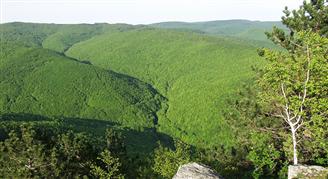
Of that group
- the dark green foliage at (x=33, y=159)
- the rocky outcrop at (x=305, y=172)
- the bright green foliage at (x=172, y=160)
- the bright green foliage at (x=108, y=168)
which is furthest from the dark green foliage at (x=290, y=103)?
the dark green foliage at (x=33, y=159)

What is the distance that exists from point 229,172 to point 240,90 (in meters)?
6.89

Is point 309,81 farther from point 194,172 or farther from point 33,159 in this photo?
point 33,159

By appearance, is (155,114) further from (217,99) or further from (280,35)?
(280,35)

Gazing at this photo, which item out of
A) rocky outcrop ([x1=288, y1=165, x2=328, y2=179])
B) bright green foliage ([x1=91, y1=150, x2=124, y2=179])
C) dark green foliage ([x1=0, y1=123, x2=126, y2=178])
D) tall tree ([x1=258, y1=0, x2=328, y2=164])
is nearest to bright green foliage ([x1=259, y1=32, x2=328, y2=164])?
tall tree ([x1=258, y1=0, x2=328, y2=164])

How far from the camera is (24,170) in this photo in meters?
25.9

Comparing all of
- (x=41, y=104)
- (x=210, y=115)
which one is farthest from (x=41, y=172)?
(x=41, y=104)

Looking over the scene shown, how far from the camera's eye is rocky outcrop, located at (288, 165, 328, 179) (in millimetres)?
21656

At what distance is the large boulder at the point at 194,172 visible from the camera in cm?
2231

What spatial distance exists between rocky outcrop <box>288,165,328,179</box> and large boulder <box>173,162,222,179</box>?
3.99 meters

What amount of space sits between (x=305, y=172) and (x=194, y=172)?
231 inches

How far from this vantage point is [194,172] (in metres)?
22.7

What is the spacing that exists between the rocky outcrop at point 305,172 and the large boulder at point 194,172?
399 centimetres

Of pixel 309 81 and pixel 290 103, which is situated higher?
pixel 309 81

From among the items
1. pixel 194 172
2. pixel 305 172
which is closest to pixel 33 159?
pixel 194 172
